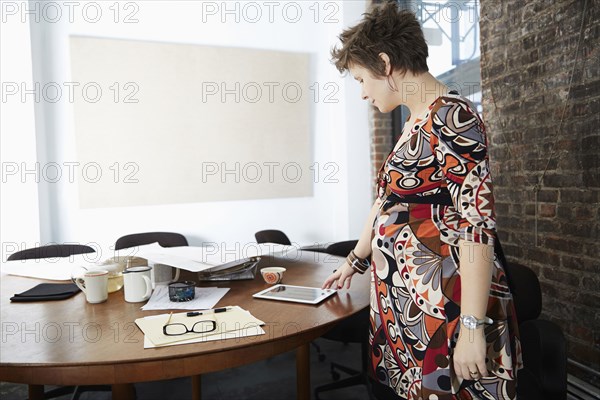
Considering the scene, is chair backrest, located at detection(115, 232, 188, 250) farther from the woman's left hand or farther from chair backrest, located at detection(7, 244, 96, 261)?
the woman's left hand

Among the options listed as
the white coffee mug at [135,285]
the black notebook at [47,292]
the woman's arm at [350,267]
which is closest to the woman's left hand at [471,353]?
the woman's arm at [350,267]

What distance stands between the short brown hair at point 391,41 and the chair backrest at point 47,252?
2390 mm

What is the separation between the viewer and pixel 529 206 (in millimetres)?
2410

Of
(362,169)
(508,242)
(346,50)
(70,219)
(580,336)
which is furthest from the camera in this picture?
(362,169)

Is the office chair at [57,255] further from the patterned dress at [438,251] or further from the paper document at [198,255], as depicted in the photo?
the patterned dress at [438,251]

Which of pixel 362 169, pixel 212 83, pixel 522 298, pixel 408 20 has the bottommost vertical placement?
pixel 522 298

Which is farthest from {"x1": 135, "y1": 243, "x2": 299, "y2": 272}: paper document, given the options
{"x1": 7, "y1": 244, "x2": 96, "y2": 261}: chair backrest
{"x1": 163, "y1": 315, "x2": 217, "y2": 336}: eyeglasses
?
{"x1": 7, "y1": 244, "x2": 96, "y2": 261}: chair backrest

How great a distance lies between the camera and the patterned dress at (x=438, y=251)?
1.09 metres

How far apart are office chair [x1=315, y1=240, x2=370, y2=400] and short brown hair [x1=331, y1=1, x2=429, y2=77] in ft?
3.10

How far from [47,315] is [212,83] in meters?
2.98

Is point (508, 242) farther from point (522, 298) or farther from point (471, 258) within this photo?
point (471, 258)

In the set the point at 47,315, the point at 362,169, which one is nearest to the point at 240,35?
the point at 362,169

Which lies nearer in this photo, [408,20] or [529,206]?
[408,20]

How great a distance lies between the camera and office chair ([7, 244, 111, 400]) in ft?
8.05
